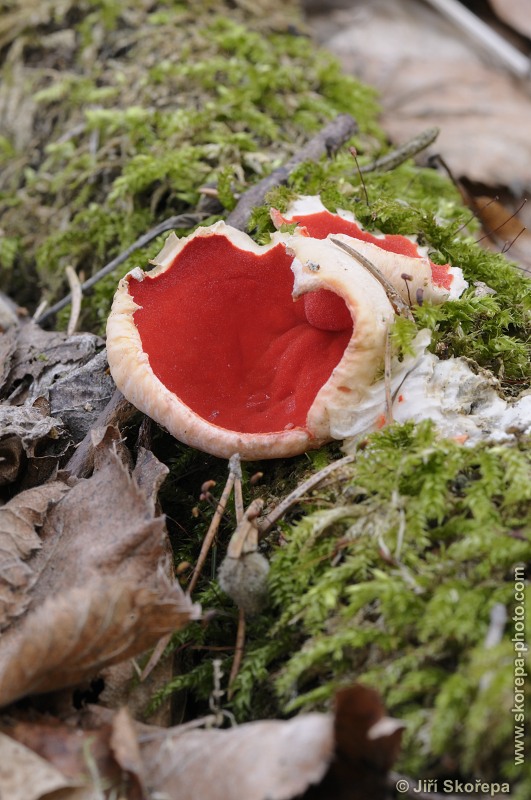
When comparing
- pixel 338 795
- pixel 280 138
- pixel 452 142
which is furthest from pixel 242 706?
pixel 452 142

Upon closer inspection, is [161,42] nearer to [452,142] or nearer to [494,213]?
[452,142]

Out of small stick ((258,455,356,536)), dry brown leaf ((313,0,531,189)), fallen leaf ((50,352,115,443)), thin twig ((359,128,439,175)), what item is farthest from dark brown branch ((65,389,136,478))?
dry brown leaf ((313,0,531,189))

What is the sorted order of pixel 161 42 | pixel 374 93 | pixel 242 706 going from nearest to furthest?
pixel 242 706
pixel 161 42
pixel 374 93

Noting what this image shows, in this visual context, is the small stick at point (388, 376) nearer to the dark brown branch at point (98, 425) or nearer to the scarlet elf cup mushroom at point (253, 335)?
the scarlet elf cup mushroom at point (253, 335)

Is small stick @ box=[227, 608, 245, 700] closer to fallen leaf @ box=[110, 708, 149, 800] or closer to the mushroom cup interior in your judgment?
fallen leaf @ box=[110, 708, 149, 800]

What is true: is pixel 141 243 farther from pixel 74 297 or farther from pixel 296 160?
pixel 296 160

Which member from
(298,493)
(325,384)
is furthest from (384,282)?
(298,493)
